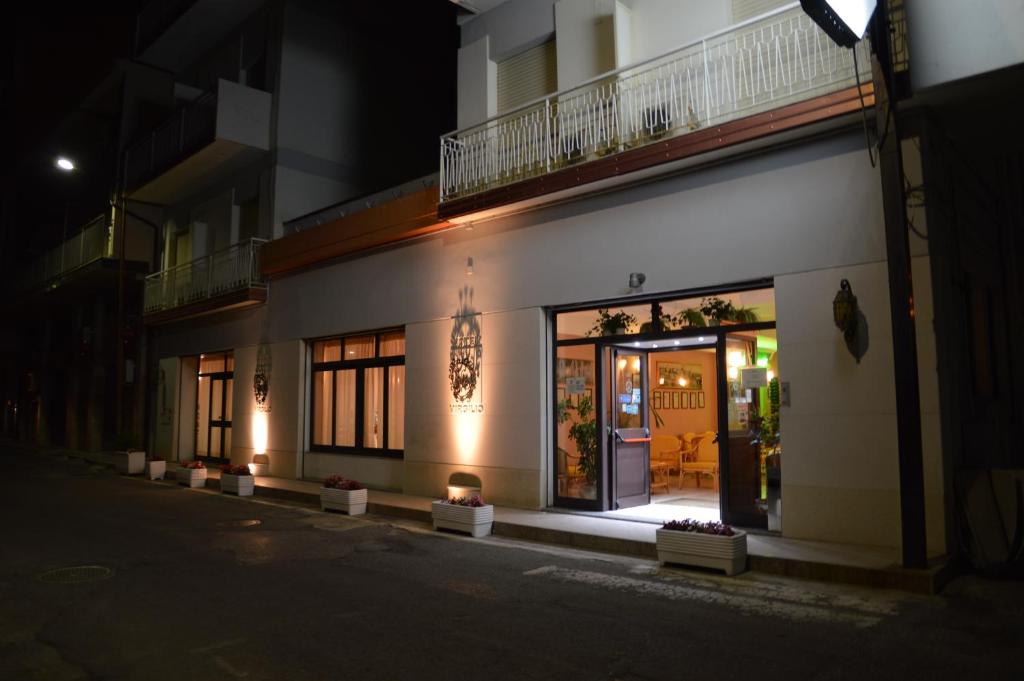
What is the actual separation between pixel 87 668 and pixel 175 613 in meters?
1.22

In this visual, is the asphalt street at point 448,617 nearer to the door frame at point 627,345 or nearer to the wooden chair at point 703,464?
the door frame at point 627,345

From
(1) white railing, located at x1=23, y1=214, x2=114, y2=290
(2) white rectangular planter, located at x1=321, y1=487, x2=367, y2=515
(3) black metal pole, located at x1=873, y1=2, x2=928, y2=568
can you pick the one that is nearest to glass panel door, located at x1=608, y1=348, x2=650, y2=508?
(2) white rectangular planter, located at x1=321, y1=487, x2=367, y2=515

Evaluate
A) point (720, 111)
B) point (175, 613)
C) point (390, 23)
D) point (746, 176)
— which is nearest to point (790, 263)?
point (746, 176)

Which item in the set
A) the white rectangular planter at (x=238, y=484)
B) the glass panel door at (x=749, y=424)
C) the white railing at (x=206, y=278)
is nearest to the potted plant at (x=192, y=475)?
the white rectangular planter at (x=238, y=484)

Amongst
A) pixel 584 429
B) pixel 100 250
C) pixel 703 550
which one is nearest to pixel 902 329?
pixel 703 550

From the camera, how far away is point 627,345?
10820mm

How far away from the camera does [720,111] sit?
33.3 feet

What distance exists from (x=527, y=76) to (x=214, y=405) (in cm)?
1306

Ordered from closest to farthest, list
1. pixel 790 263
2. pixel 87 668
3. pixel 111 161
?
pixel 87 668
pixel 790 263
pixel 111 161

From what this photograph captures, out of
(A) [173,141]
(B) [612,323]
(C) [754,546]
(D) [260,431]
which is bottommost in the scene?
(C) [754,546]

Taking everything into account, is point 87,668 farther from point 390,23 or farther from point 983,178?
point 390,23

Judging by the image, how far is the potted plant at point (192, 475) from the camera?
16.0 meters

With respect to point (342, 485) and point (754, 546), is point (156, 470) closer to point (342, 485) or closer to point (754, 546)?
point (342, 485)

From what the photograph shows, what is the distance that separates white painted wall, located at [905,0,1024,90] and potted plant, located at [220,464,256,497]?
13.1 metres
